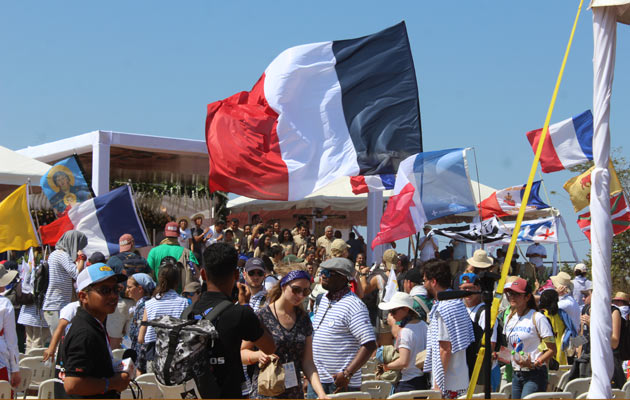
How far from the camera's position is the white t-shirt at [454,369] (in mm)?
6309

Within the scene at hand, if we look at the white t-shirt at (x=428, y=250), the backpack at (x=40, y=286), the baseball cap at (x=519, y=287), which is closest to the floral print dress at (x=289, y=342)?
the baseball cap at (x=519, y=287)

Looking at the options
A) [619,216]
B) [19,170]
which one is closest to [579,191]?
[619,216]

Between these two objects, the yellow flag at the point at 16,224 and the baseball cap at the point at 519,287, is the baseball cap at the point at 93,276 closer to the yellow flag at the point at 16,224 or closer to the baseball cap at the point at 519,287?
the baseball cap at the point at 519,287

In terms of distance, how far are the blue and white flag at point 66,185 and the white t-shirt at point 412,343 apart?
29.1ft

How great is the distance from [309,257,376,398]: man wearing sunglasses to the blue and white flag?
8891 mm

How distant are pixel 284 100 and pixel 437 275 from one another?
262 inches

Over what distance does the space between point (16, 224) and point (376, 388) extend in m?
8.31

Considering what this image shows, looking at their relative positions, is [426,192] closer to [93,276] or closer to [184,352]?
[93,276]

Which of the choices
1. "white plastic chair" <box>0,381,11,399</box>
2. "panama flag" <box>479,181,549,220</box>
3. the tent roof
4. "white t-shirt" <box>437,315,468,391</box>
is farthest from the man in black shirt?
the tent roof

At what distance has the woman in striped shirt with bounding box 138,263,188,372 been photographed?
7.65m

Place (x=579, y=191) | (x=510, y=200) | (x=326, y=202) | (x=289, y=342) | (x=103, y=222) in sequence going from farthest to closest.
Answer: (x=326, y=202) < (x=510, y=200) < (x=103, y=222) < (x=579, y=191) < (x=289, y=342)

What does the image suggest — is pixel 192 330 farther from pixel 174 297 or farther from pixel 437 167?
pixel 437 167

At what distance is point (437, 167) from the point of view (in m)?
11.2

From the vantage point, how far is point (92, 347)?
4352 mm
